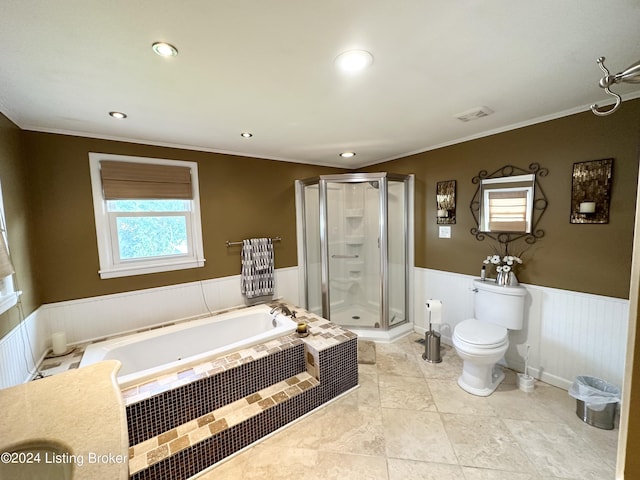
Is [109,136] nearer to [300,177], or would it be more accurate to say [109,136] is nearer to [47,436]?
[300,177]

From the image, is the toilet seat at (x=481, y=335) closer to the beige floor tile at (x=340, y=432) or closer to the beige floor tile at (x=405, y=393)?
the beige floor tile at (x=405, y=393)

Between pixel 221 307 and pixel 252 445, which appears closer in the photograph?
pixel 252 445

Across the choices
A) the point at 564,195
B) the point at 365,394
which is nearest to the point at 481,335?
the point at 365,394

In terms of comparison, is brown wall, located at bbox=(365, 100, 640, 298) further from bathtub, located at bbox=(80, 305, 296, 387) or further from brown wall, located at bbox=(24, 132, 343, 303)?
bathtub, located at bbox=(80, 305, 296, 387)

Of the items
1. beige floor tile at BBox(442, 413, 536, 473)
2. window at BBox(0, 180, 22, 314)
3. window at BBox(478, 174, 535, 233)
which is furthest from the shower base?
window at BBox(0, 180, 22, 314)

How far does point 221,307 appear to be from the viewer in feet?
10.1

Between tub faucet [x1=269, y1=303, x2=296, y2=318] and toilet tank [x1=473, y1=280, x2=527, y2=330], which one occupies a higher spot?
toilet tank [x1=473, y1=280, x2=527, y2=330]

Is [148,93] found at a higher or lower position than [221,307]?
higher

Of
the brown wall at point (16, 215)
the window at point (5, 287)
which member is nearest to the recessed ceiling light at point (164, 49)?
the window at point (5, 287)

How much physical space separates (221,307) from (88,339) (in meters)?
1.19

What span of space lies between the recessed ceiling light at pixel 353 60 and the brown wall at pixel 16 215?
2306 mm

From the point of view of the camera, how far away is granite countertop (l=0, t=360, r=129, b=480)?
→ 745 mm

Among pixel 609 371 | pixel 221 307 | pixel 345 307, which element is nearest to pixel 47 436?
pixel 221 307

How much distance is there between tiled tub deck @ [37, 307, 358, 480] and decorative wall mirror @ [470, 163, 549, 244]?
1746 millimetres
